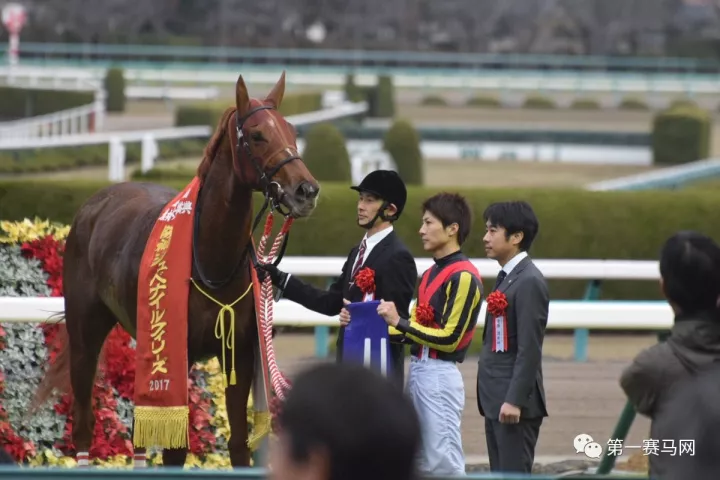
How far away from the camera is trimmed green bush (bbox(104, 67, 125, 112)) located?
33.8 m

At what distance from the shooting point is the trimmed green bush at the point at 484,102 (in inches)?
1503

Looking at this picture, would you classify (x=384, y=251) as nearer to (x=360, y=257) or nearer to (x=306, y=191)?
(x=360, y=257)

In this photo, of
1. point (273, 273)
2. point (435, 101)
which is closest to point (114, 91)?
point (435, 101)

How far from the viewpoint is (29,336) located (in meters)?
5.67

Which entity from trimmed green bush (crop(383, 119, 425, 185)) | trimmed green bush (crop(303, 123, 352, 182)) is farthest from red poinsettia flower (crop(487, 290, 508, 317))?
trimmed green bush (crop(383, 119, 425, 185))

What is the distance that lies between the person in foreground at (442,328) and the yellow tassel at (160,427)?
87 centimetres

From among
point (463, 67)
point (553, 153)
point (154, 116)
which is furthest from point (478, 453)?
point (463, 67)

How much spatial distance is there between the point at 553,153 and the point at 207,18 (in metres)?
31.8

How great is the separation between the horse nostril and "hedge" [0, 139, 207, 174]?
1402 cm

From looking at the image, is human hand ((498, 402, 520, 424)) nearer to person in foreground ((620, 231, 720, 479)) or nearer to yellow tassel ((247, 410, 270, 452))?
yellow tassel ((247, 410, 270, 452))

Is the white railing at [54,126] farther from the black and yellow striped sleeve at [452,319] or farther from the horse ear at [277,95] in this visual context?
the black and yellow striped sleeve at [452,319]

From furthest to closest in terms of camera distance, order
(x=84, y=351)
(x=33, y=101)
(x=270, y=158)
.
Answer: (x=33, y=101), (x=84, y=351), (x=270, y=158)

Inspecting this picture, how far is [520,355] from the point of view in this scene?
4113mm

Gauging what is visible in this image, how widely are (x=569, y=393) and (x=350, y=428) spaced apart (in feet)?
18.5
